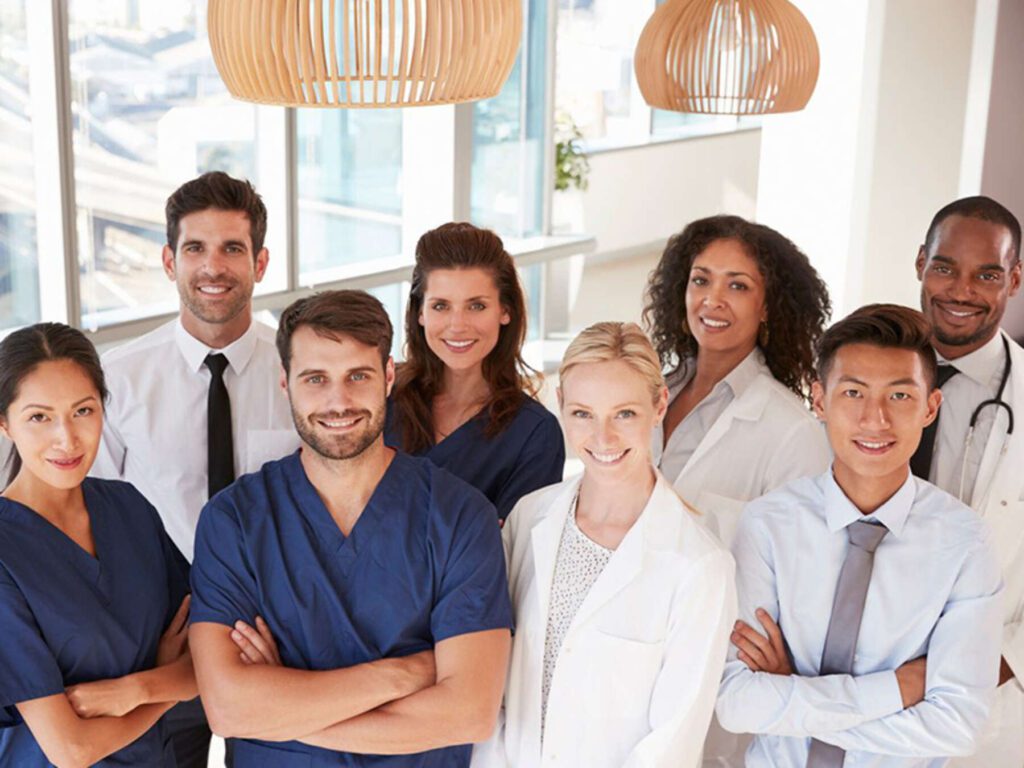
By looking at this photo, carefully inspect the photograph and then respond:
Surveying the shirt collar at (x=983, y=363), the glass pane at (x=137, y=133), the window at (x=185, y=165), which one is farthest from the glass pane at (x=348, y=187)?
the shirt collar at (x=983, y=363)

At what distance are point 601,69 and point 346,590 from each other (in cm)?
881

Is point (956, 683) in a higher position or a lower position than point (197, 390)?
lower

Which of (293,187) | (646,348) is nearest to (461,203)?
(293,187)

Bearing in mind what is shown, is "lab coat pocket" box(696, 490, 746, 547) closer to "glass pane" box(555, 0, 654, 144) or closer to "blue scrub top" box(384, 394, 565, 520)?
"blue scrub top" box(384, 394, 565, 520)

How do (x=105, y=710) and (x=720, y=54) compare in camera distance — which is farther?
(x=720, y=54)

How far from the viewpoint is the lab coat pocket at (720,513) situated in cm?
257

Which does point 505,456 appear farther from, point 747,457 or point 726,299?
point 726,299

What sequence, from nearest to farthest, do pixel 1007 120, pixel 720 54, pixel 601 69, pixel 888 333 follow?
1. pixel 888 333
2. pixel 720 54
3. pixel 1007 120
4. pixel 601 69

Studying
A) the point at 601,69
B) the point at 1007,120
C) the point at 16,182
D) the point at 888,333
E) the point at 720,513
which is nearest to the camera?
the point at 888,333

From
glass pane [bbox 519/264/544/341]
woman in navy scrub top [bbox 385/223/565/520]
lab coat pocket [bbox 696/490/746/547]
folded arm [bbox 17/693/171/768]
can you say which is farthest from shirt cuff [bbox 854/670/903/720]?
glass pane [bbox 519/264/544/341]

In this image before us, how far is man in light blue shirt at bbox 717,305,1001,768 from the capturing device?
86.7 inches

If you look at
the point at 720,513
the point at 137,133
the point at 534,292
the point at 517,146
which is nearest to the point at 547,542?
the point at 720,513

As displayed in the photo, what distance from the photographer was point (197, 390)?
2754 millimetres

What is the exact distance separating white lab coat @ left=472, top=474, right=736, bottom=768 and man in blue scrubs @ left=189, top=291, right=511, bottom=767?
0.38 ft
